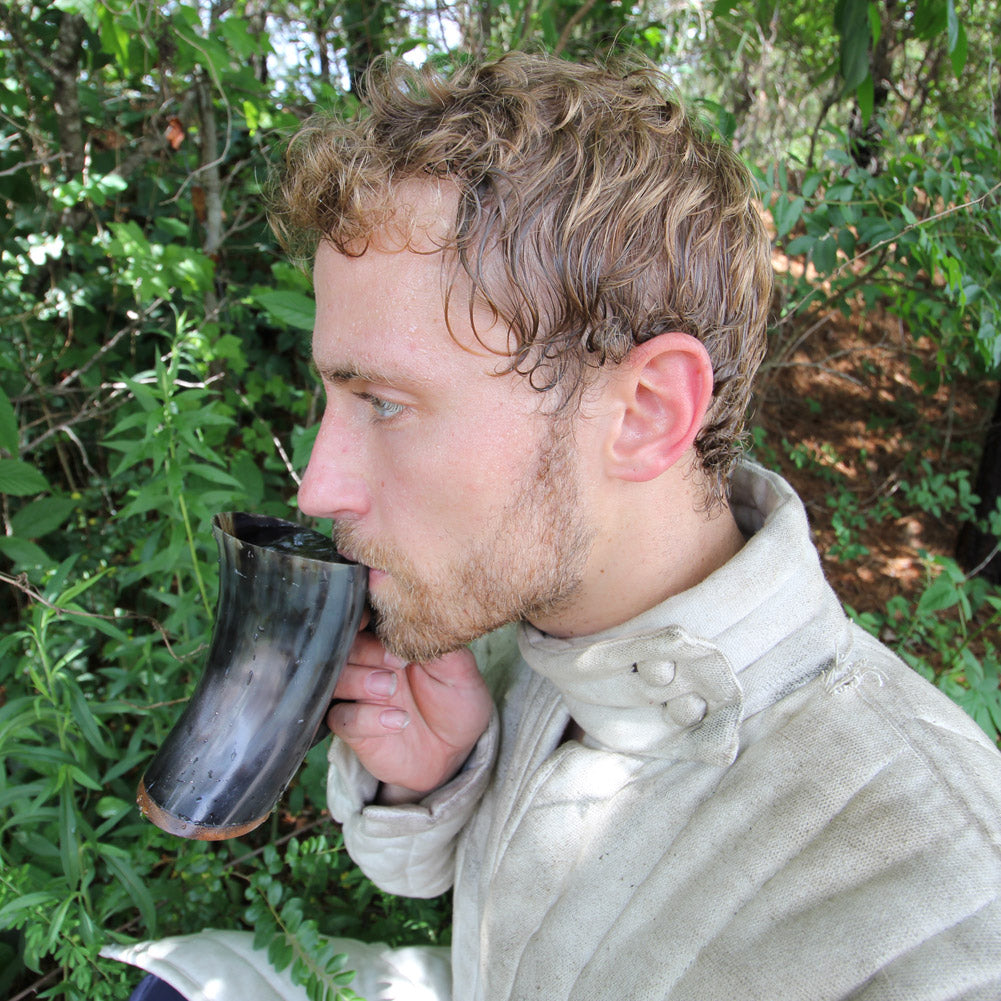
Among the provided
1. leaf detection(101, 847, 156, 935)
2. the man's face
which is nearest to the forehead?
the man's face

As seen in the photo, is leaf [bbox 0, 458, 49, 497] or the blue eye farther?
leaf [bbox 0, 458, 49, 497]

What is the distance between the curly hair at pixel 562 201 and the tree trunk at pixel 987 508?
400cm

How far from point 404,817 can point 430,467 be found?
789 mm

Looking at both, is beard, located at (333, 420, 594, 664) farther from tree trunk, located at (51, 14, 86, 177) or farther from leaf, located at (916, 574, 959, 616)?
tree trunk, located at (51, 14, 86, 177)

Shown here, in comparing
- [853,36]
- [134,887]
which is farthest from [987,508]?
[134,887]

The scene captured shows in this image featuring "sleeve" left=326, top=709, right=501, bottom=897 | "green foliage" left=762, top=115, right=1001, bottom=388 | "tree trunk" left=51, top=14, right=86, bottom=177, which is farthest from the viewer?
"tree trunk" left=51, top=14, right=86, bottom=177

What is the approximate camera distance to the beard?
4.20ft

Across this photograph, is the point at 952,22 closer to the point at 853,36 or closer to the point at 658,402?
the point at 853,36

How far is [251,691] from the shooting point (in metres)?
1.23

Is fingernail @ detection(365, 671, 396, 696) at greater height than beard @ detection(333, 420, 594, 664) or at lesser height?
lesser

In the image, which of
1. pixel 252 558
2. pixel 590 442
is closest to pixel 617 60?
pixel 590 442

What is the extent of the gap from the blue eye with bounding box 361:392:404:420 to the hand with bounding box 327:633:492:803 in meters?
0.45

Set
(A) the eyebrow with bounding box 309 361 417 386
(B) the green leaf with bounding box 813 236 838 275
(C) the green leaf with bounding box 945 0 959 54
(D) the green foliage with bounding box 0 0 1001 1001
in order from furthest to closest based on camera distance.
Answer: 1. (B) the green leaf with bounding box 813 236 838 275
2. (C) the green leaf with bounding box 945 0 959 54
3. (D) the green foliage with bounding box 0 0 1001 1001
4. (A) the eyebrow with bounding box 309 361 417 386

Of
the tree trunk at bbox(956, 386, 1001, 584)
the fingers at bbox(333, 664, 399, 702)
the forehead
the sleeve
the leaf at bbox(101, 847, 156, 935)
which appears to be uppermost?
the forehead
